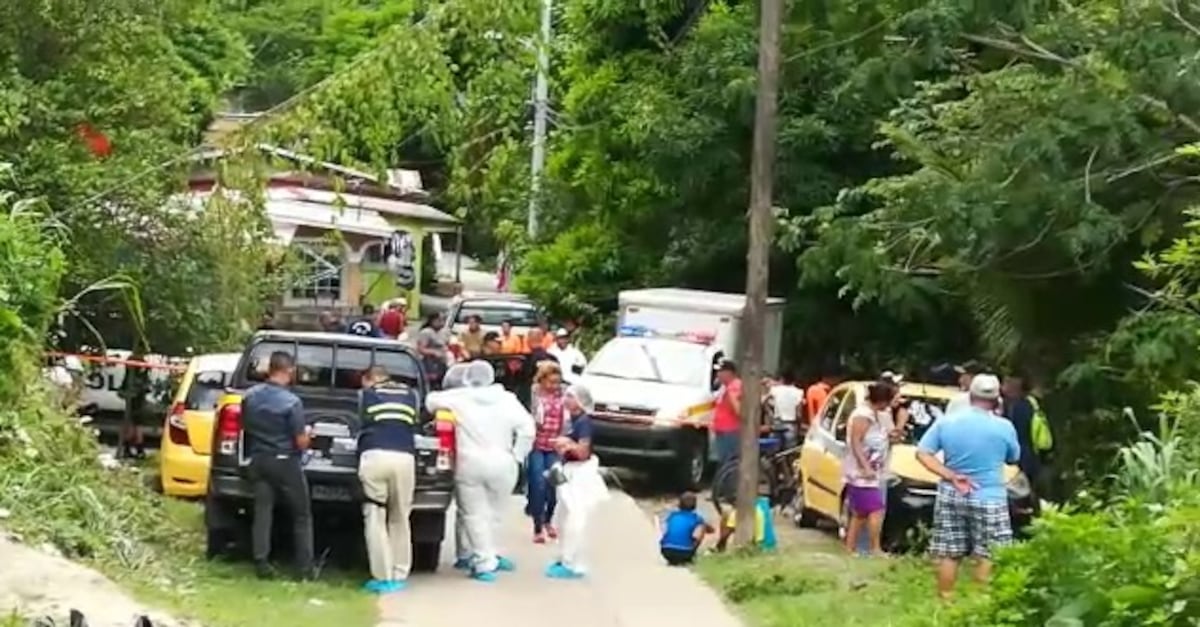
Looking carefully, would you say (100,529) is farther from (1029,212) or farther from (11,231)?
(1029,212)

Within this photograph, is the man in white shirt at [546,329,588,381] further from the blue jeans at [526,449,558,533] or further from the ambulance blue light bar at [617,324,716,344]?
the blue jeans at [526,449,558,533]

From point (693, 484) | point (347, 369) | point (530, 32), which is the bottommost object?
point (693, 484)

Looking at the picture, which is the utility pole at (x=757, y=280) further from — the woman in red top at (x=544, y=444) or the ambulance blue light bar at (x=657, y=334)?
the ambulance blue light bar at (x=657, y=334)

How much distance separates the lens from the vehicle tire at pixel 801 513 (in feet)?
65.3

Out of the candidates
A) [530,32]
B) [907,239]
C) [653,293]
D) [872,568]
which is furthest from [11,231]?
[653,293]

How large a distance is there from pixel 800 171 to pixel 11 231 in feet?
50.0

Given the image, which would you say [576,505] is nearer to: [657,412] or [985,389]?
[985,389]

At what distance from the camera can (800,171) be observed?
97.5ft

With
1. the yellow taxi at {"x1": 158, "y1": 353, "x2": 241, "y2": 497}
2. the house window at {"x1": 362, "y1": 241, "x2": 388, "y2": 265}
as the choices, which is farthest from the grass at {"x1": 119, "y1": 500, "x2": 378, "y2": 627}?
the house window at {"x1": 362, "y1": 241, "x2": 388, "y2": 265}

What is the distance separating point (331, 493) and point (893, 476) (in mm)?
5379

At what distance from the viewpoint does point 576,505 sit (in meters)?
15.8

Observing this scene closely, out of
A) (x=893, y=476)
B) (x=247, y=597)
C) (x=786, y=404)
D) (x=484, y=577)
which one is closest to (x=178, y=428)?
(x=484, y=577)

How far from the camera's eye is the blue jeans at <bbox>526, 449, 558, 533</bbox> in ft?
57.9

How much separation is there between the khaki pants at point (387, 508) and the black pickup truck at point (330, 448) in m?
0.29
